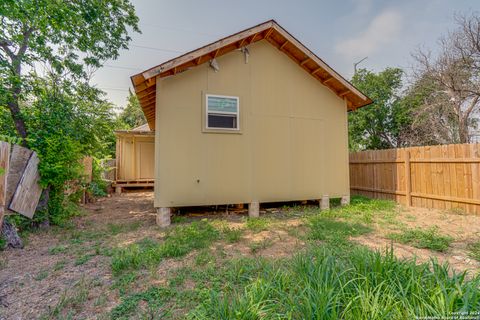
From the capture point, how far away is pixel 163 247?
3.75 m

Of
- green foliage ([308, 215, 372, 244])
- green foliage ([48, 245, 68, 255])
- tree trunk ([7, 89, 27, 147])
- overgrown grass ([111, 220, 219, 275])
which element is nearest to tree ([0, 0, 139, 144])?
tree trunk ([7, 89, 27, 147])

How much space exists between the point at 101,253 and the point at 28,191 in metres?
2.02

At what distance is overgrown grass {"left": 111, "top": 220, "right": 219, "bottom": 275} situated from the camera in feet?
10.7

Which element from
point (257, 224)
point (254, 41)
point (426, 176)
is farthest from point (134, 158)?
point (426, 176)

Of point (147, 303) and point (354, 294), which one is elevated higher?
point (354, 294)

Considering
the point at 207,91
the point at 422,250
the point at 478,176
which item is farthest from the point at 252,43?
the point at 478,176

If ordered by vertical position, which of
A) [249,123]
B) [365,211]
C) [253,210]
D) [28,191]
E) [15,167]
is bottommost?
[365,211]

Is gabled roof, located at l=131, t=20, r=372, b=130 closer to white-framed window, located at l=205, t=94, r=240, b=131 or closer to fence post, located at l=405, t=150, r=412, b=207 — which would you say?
white-framed window, located at l=205, t=94, r=240, b=131

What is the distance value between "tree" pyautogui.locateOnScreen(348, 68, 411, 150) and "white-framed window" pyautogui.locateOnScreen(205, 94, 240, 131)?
1295 centimetres

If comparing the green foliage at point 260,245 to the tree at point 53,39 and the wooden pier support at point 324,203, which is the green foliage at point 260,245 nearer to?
the wooden pier support at point 324,203

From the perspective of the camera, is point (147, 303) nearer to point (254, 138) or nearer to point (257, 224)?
point (257, 224)

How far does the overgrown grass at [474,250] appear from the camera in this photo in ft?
11.1

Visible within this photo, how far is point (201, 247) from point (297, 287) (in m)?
2.07

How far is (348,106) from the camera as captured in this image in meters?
7.48
